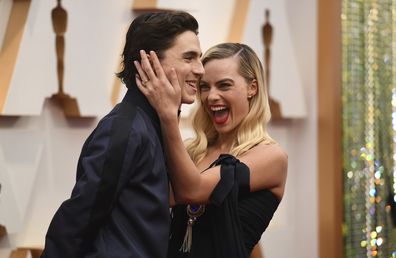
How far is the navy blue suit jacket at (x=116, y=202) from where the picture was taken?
1.37m

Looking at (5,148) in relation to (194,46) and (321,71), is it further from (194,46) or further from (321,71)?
(321,71)

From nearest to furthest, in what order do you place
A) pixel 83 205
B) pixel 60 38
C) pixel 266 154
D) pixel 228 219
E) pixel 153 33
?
pixel 83 205 → pixel 153 33 → pixel 228 219 → pixel 266 154 → pixel 60 38

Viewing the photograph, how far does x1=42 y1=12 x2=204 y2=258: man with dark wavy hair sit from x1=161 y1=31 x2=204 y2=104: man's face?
0.06 m

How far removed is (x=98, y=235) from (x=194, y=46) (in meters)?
0.51

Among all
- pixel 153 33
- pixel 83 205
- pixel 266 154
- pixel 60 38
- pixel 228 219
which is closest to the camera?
pixel 83 205

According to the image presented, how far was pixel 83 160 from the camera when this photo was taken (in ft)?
4.60

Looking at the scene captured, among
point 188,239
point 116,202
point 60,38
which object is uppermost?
point 60,38

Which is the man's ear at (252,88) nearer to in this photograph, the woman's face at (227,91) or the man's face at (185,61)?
the woman's face at (227,91)

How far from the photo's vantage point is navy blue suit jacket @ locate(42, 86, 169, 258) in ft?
4.48

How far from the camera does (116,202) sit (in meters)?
1.41

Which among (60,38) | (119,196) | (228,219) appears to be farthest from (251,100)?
(60,38)

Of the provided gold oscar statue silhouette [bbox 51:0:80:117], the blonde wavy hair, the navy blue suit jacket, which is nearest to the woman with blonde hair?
the blonde wavy hair

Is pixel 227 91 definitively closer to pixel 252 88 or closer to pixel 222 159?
pixel 252 88

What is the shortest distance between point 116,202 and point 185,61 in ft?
1.28
